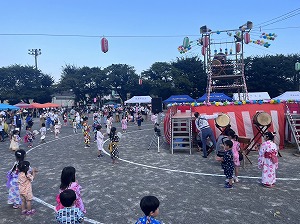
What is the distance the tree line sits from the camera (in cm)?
4938

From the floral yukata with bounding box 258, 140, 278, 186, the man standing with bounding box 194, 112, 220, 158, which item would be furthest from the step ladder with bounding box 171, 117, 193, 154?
the floral yukata with bounding box 258, 140, 278, 186

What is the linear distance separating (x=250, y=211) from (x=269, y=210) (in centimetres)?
48

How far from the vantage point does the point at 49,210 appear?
688 centimetres

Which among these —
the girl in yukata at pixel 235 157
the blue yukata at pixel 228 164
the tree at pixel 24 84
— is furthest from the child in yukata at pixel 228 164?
the tree at pixel 24 84

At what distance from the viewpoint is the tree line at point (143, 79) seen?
49.4 meters

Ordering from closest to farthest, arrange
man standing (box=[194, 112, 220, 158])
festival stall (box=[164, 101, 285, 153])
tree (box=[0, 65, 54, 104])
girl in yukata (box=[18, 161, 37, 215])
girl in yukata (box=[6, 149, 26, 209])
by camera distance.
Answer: girl in yukata (box=[18, 161, 37, 215]) < girl in yukata (box=[6, 149, 26, 209]) < man standing (box=[194, 112, 220, 158]) < festival stall (box=[164, 101, 285, 153]) < tree (box=[0, 65, 54, 104])

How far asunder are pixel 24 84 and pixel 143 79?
2943 cm

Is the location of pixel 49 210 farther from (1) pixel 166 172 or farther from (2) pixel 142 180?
(1) pixel 166 172

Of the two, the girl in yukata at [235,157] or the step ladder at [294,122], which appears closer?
the girl in yukata at [235,157]

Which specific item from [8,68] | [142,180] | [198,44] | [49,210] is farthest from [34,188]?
[8,68]

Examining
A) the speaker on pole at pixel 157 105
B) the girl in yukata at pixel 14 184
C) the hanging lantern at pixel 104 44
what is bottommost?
the girl in yukata at pixel 14 184

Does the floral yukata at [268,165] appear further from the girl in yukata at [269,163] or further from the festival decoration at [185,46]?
the festival decoration at [185,46]

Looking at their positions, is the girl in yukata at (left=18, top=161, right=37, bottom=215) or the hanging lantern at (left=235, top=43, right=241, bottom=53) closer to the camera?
the girl in yukata at (left=18, top=161, right=37, bottom=215)

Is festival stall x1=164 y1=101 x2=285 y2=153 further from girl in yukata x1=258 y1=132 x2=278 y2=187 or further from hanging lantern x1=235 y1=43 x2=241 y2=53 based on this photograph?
hanging lantern x1=235 y1=43 x2=241 y2=53
